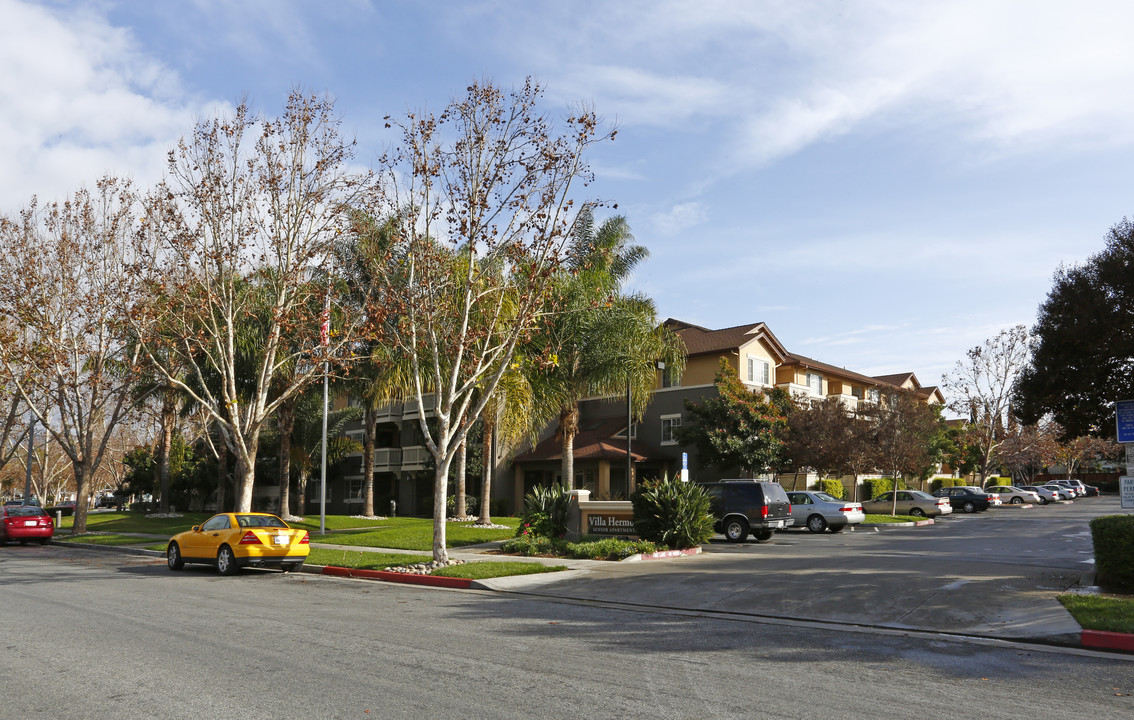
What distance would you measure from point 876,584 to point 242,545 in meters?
13.1

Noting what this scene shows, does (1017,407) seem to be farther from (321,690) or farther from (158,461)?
(158,461)

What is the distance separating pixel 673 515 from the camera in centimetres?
2127

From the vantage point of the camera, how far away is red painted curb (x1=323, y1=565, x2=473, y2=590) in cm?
1655

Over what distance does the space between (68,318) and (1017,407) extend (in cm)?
2923

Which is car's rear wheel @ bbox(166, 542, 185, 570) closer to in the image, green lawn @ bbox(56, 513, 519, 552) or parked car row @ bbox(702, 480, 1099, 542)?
green lawn @ bbox(56, 513, 519, 552)

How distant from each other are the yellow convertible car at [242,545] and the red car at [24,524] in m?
12.7

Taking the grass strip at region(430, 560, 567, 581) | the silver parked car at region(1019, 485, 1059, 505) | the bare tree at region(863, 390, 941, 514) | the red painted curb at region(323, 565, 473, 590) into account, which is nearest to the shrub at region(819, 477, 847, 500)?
the bare tree at region(863, 390, 941, 514)

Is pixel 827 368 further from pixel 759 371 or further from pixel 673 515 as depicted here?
pixel 673 515

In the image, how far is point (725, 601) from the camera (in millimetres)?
13602

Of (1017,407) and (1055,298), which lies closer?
(1055,298)

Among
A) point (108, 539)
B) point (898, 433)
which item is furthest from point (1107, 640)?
point (898, 433)

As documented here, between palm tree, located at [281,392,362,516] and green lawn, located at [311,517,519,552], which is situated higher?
palm tree, located at [281,392,362,516]

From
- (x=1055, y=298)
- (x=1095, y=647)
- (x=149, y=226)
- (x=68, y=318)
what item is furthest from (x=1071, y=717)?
(x=68, y=318)

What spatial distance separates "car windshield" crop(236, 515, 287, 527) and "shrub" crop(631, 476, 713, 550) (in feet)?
28.7
